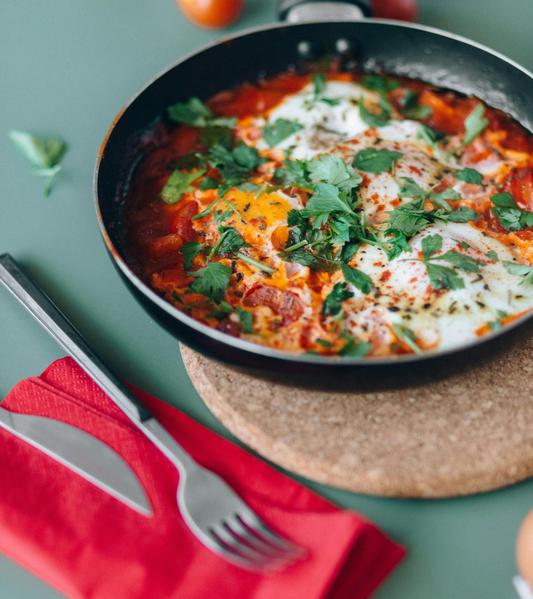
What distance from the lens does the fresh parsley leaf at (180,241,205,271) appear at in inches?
77.4

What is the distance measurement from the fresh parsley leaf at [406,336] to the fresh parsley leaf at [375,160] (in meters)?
0.69

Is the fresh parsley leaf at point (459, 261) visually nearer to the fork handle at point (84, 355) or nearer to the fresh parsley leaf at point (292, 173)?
the fresh parsley leaf at point (292, 173)

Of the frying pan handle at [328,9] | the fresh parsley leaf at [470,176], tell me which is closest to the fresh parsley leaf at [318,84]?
the frying pan handle at [328,9]

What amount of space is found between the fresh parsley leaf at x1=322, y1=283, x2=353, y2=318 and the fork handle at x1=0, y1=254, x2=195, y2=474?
63 centimetres

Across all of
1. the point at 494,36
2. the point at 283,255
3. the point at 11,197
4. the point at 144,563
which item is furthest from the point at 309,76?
the point at 144,563

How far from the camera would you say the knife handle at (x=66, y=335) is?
5.61ft

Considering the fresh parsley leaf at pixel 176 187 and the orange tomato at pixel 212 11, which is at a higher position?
the orange tomato at pixel 212 11

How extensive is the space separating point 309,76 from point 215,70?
1.64ft

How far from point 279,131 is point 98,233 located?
0.92 meters

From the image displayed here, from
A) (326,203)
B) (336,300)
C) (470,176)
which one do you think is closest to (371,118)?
(470,176)

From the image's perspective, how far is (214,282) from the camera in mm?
1825

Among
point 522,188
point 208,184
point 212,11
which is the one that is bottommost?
point 522,188

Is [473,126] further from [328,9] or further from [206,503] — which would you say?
[206,503]

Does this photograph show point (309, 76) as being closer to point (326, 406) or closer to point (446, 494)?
point (326, 406)
